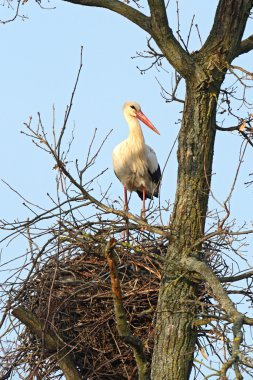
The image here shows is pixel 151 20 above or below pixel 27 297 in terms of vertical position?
above

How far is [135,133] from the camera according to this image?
10.6 metres

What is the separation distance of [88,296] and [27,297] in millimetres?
492

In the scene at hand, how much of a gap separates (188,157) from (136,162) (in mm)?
4566

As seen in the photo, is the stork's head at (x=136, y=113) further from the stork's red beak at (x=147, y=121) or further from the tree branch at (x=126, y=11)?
the tree branch at (x=126, y=11)

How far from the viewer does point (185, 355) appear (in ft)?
18.2

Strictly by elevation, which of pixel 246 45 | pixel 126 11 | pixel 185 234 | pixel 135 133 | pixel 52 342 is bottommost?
pixel 185 234

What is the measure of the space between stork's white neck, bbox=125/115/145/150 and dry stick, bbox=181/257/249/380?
195 inches

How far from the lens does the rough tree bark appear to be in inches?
221

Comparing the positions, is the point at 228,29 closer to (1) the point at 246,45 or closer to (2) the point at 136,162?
(1) the point at 246,45

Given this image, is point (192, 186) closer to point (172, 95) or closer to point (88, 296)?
point (172, 95)

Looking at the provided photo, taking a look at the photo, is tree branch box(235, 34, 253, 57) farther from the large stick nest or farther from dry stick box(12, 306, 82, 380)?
dry stick box(12, 306, 82, 380)

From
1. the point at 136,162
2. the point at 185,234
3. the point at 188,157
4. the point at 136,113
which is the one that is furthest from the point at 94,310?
the point at 136,113

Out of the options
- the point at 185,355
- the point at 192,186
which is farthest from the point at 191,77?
the point at 185,355

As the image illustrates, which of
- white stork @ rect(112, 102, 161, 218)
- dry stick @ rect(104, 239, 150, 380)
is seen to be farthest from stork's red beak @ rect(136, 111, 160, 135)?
dry stick @ rect(104, 239, 150, 380)
